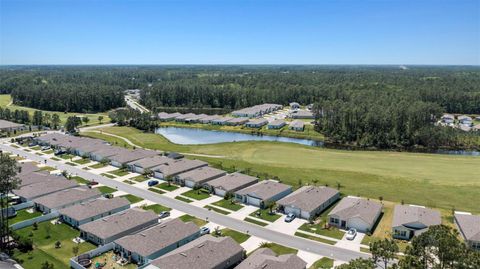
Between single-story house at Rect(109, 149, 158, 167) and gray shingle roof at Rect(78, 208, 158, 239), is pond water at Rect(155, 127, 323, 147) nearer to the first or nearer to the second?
single-story house at Rect(109, 149, 158, 167)

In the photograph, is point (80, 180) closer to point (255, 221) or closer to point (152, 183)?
point (152, 183)

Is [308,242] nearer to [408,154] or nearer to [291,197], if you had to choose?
[291,197]

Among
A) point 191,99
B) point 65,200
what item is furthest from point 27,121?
point 65,200

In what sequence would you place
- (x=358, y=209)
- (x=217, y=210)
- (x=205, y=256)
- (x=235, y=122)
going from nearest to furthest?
(x=205, y=256) < (x=358, y=209) < (x=217, y=210) < (x=235, y=122)

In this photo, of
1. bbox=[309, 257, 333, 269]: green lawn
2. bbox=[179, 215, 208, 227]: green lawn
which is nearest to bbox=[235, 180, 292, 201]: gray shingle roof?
bbox=[179, 215, 208, 227]: green lawn

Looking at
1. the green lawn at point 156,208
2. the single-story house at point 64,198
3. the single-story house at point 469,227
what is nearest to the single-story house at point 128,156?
the single-story house at point 64,198

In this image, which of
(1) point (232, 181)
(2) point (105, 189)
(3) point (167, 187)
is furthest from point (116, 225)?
(1) point (232, 181)
